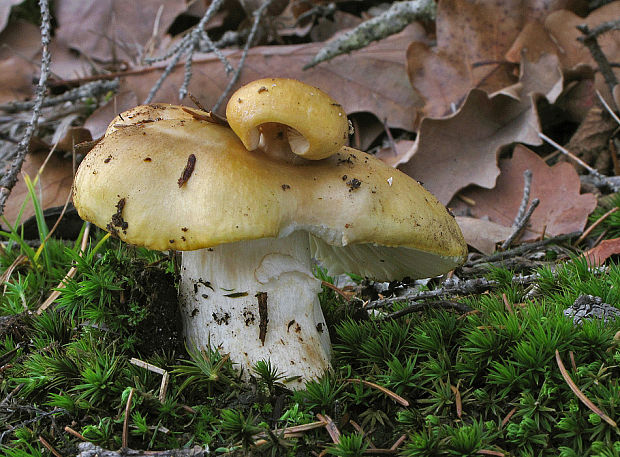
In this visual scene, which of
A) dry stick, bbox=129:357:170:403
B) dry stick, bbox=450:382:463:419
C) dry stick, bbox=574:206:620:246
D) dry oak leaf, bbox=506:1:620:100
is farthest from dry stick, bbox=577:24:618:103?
dry stick, bbox=129:357:170:403

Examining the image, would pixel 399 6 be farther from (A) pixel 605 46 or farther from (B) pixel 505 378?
(B) pixel 505 378

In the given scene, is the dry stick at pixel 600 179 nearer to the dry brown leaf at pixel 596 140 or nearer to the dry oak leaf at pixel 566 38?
the dry brown leaf at pixel 596 140

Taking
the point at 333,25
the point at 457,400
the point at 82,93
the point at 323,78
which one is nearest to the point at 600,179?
the point at 323,78

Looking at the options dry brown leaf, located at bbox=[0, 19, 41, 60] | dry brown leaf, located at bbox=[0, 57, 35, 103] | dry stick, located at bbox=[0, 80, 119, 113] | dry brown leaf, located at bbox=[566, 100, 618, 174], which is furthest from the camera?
dry brown leaf, located at bbox=[0, 19, 41, 60]

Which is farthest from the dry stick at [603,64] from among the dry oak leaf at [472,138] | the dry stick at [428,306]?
the dry stick at [428,306]

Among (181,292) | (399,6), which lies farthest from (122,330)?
(399,6)

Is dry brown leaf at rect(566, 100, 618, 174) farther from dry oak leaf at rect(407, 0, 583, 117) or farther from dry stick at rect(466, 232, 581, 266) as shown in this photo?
dry stick at rect(466, 232, 581, 266)
